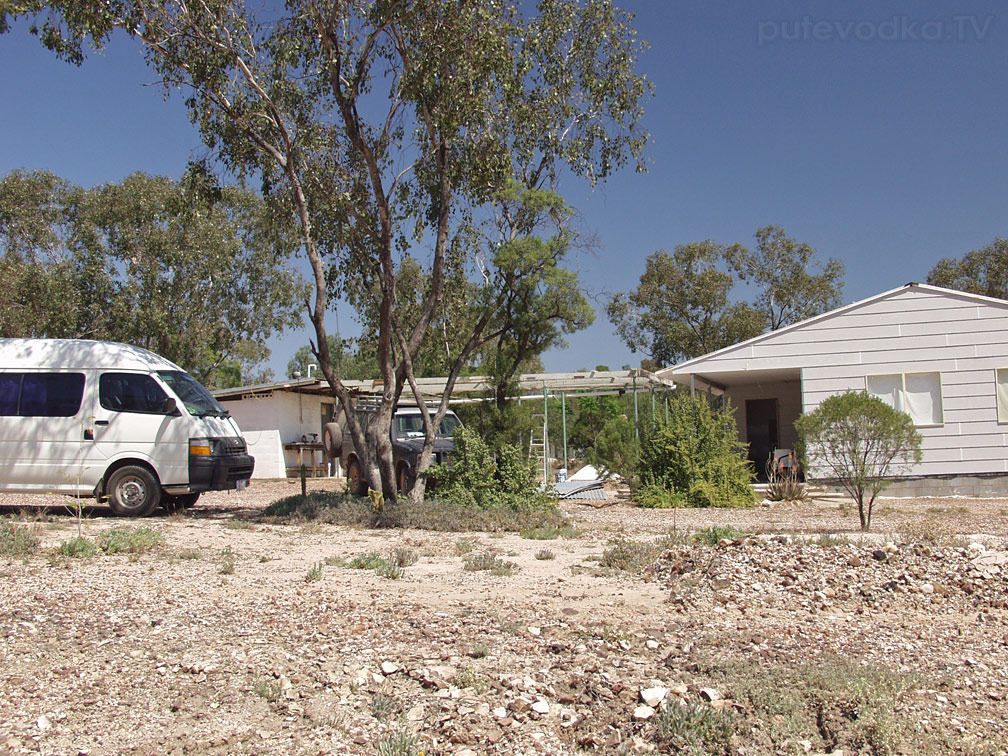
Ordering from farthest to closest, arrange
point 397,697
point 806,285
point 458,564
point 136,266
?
point 806,285 < point 136,266 < point 458,564 < point 397,697

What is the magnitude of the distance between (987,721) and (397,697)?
10.3ft

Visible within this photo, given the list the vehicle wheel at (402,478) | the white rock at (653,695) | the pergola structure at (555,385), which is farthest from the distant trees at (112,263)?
the white rock at (653,695)

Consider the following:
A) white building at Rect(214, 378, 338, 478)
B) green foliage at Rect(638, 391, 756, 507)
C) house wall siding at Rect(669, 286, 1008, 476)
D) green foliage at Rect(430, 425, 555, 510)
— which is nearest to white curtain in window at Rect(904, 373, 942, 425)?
house wall siding at Rect(669, 286, 1008, 476)

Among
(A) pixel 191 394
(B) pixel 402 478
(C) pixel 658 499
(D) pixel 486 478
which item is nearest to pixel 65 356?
(A) pixel 191 394

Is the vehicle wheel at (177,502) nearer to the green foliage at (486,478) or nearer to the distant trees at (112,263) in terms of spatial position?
the green foliage at (486,478)

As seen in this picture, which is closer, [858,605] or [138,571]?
[858,605]

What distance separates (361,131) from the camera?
1262cm

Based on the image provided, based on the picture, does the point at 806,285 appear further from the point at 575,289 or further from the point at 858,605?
the point at 858,605

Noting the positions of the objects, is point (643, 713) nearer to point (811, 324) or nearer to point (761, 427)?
point (811, 324)

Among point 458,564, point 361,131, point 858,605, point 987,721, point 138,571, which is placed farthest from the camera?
point 361,131

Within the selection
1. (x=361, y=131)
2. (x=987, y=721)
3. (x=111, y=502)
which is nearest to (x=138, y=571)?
(x=111, y=502)

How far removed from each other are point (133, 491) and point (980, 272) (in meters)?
37.3

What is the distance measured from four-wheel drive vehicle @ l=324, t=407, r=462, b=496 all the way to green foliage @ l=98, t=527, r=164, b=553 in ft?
15.3

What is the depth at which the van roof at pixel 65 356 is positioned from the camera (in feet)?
39.8
